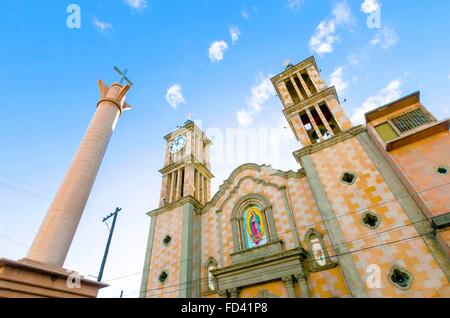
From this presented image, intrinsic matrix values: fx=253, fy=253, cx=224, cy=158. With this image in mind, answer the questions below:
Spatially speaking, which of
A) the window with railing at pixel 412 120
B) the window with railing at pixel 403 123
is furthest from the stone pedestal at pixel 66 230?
the window with railing at pixel 412 120

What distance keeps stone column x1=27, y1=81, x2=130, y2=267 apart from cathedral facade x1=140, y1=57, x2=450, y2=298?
9.37 meters

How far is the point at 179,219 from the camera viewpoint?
64.2 feet

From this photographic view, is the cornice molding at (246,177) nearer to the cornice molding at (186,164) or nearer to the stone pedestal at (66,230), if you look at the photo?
the cornice molding at (186,164)

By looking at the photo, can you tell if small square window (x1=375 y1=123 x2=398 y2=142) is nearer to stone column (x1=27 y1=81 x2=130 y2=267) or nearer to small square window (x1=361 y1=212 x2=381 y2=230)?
small square window (x1=361 y1=212 x2=381 y2=230)

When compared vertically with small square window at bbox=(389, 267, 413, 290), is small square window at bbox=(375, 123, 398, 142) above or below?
above

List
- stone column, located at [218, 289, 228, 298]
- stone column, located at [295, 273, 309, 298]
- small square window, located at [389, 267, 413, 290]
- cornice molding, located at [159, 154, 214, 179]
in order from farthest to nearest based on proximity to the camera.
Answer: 1. cornice molding, located at [159, 154, 214, 179]
2. stone column, located at [218, 289, 228, 298]
3. stone column, located at [295, 273, 309, 298]
4. small square window, located at [389, 267, 413, 290]

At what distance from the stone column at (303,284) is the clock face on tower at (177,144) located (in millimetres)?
16693

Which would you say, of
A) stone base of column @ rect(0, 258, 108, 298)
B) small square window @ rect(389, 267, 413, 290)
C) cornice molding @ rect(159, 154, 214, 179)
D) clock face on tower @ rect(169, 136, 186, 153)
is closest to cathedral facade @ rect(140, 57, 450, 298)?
small square window @ rect(389, 267, 413, 290)

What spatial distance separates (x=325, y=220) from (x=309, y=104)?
9.61 metres

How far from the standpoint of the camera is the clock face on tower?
2571cm

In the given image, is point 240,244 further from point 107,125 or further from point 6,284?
point 6,284

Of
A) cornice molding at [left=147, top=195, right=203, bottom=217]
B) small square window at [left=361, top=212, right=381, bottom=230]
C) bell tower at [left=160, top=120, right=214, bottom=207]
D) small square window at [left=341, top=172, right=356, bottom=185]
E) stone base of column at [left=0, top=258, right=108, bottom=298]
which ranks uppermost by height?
bell tower at [left=160, top=120, right=214, bottom=207]

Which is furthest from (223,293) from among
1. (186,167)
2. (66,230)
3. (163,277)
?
(186,167)
